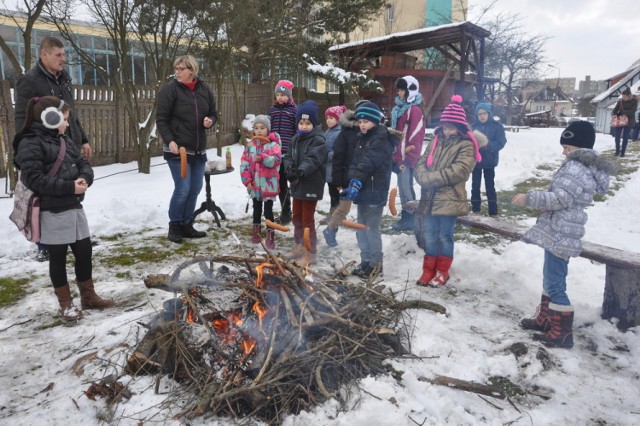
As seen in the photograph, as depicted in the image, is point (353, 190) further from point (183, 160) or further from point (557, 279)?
point (183, 160)

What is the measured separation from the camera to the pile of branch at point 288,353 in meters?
2.75

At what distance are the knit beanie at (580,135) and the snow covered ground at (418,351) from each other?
1528 mm

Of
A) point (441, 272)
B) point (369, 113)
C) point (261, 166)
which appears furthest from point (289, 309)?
point (261, 166)

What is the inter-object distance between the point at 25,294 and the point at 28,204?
1.24 m

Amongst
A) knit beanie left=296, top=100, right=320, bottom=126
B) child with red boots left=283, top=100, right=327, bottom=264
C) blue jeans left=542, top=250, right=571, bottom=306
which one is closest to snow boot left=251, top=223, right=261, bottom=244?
child with red boots left=283, top=100, right=327, bottom=264

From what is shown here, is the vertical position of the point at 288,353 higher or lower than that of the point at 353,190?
lower

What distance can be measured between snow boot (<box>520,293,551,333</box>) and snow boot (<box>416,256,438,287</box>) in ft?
3.58

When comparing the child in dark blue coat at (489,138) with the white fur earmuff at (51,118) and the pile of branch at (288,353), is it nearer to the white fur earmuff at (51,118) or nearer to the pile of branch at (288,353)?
the pile of branch at (288,353)

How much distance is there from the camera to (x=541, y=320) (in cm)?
395

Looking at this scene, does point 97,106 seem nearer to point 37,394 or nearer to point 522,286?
point 37,394

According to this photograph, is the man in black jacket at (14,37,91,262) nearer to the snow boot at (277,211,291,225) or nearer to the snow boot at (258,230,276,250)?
the snow boot at (258,230,276,250)

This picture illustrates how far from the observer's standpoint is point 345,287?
3.75 m

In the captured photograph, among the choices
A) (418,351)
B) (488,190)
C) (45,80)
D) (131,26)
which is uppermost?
(131,26)

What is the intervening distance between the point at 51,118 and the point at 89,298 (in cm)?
155
